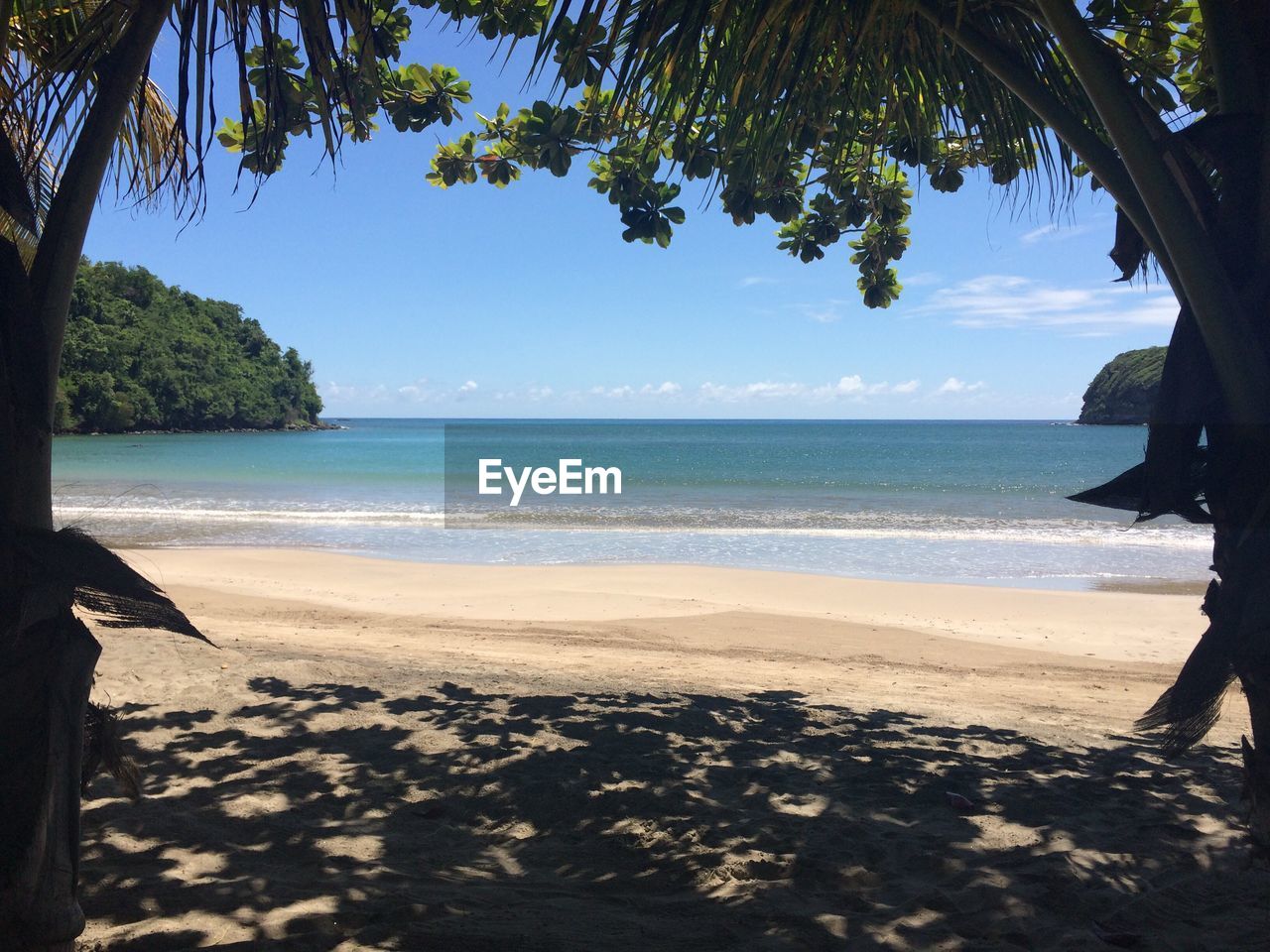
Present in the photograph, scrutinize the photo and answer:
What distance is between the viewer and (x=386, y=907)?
261cm

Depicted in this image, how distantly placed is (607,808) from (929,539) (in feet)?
52.3

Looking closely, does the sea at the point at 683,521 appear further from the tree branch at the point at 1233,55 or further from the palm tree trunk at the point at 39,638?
Result: the tree branch at the point at 1233,55

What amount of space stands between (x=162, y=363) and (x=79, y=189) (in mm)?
85826

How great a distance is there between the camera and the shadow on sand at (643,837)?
8.40 ft

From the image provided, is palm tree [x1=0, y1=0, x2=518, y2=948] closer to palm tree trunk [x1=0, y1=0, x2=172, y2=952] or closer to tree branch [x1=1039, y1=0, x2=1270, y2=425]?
palm tree trunk [x1=0, y1=0, x2=172, y2=952]

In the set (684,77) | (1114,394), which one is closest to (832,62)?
(684,77)

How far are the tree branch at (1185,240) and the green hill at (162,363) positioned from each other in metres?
63.8

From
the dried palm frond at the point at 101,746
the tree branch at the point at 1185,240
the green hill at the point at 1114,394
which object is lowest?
the dried palm frond at the point at 101,746

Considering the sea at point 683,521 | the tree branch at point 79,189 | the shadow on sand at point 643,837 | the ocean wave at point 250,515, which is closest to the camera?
the tree branch at point 79,189

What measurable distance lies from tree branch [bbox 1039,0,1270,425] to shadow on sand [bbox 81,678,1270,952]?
1712mm

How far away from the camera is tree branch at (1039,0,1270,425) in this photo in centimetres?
245

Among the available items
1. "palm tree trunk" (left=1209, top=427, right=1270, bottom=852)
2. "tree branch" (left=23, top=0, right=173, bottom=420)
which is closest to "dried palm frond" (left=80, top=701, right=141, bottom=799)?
"tree branch" (left=23, top=0, right=173, bottom=420)

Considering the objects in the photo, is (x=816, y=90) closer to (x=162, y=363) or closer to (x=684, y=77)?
(x=684, y=77)

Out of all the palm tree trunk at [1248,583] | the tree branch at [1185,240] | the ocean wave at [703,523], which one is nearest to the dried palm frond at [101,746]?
the palm tree trunk at [1248,583]
